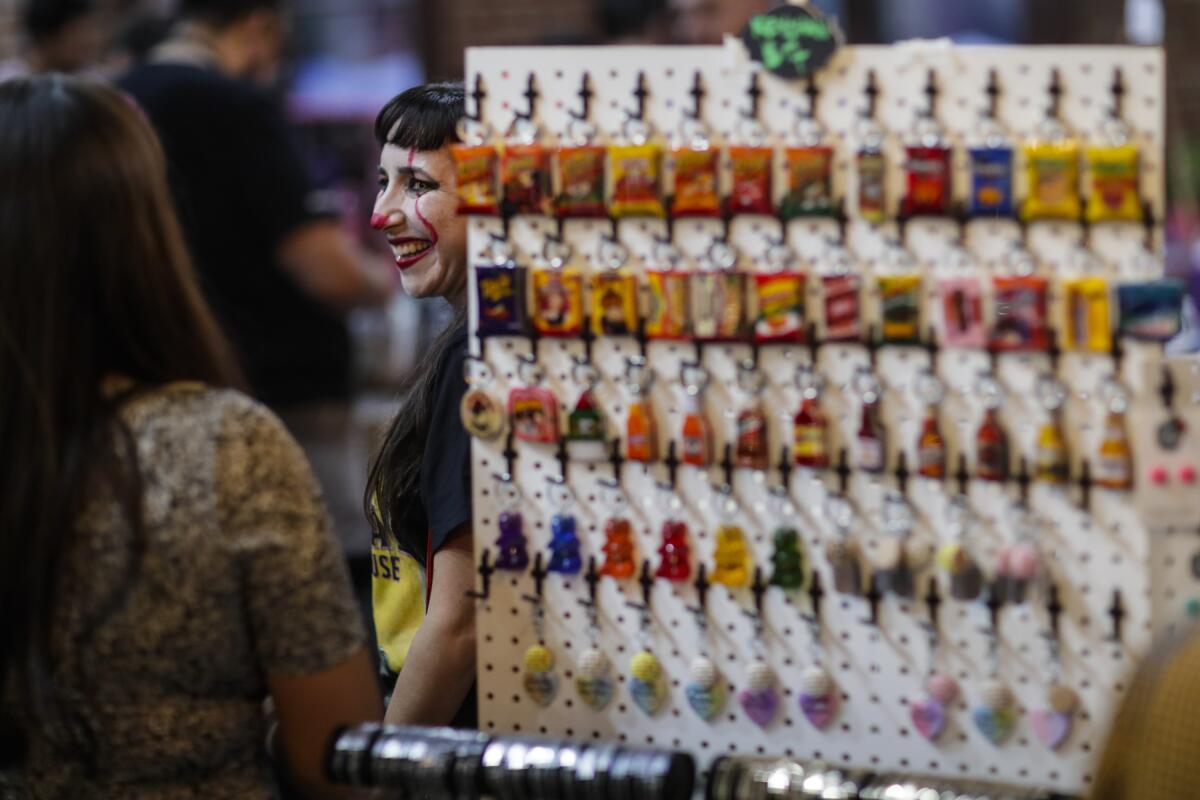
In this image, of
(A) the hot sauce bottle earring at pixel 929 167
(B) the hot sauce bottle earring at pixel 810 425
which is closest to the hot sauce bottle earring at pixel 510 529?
(B) the hot sauce bottle earring at pixel 810 425

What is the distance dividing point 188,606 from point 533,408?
0.43m

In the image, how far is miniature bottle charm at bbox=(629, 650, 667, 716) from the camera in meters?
1.75

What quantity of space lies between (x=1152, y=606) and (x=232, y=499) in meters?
0.92

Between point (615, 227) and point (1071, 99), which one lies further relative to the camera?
point (615, 227)

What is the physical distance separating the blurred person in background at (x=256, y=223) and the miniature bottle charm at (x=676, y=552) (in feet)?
5.83

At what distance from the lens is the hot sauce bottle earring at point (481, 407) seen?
Answer: 1779mm

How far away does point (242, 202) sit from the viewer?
11.2 feet

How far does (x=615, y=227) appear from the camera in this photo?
172 cm

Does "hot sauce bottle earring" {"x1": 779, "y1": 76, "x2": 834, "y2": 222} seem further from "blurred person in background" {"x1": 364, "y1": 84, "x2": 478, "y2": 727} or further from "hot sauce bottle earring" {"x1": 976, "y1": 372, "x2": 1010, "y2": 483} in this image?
"blurred person in background" {"x1": 364, "y1": 84, "x2": 478, "y2": 727}

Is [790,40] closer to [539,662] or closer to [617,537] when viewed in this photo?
[617,537]

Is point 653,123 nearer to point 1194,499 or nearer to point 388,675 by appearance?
point 1194,499

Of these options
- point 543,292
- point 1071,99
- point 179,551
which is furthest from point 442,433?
point 1071,99

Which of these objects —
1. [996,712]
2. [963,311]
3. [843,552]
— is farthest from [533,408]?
[996,712]

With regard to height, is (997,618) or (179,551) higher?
(179,551)
